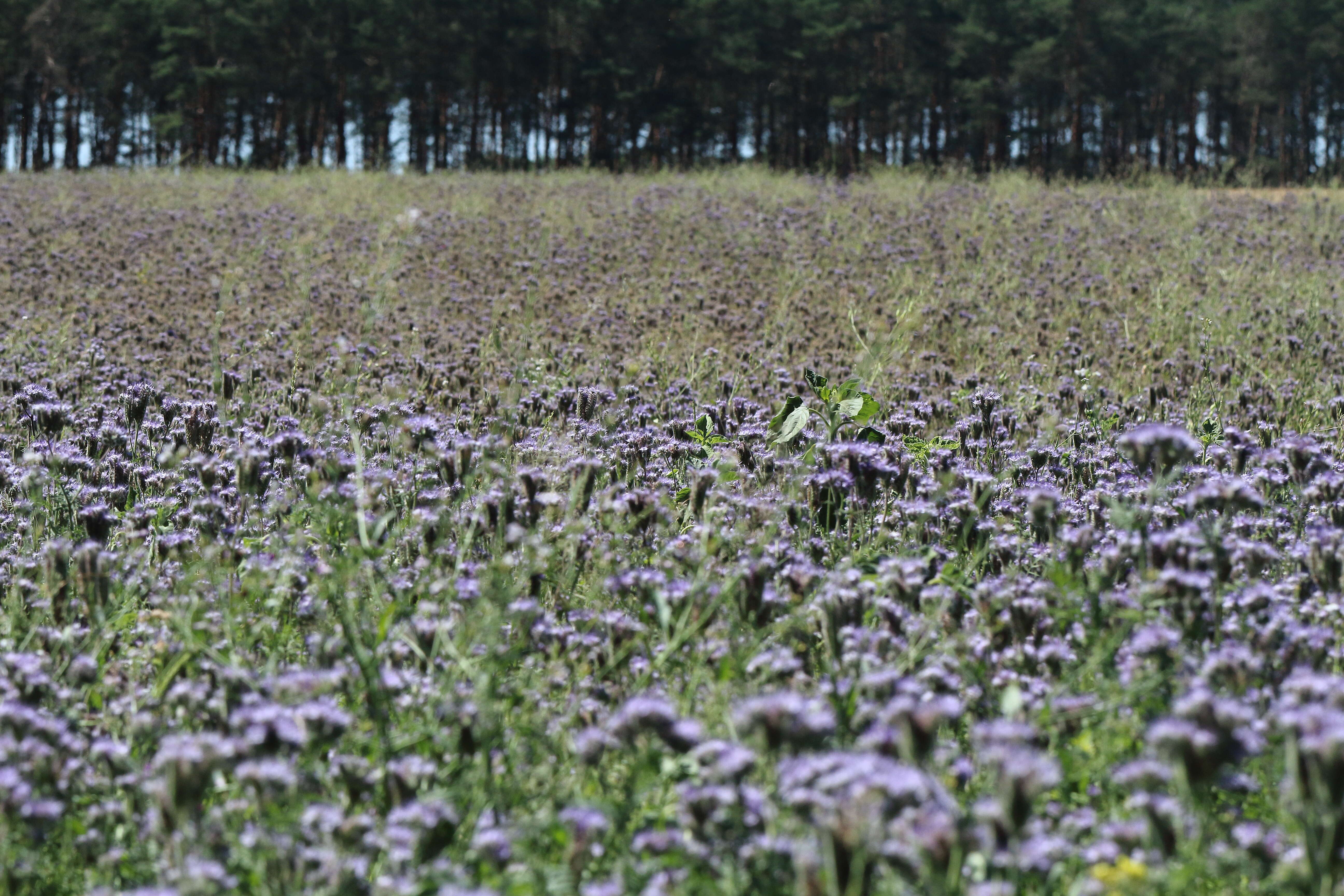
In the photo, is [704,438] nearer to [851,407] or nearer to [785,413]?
[785,413]

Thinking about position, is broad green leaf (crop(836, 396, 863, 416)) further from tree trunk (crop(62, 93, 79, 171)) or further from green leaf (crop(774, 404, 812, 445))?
tree trunk (crop(62, 93, 79, 171))

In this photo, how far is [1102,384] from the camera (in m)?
6.57

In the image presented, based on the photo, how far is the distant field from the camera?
1.81 metres

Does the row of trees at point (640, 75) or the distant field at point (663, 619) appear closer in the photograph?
the distant field at point (663, 619)

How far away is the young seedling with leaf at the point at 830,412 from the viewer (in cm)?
438

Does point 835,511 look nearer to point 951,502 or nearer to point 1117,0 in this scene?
point 951,502

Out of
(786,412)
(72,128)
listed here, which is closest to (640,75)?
(72,128)

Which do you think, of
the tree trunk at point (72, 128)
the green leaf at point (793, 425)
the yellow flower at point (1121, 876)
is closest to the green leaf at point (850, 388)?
the green leaf at point (793, 425)

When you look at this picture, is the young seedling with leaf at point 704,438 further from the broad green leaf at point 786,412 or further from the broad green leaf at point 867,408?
the broad green leaf at point 867,408

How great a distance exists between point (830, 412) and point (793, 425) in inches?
7.3

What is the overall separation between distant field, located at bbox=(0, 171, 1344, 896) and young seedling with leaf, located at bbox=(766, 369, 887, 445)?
25mm

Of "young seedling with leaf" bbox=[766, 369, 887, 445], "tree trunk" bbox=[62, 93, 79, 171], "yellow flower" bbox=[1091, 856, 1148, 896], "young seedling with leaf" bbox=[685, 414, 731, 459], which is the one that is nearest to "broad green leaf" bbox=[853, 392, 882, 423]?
"young seedling with leaf" bbox=[766, 369, 887, 445]

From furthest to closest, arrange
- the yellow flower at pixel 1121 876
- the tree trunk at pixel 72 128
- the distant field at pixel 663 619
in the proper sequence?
1. the tree trunk at pixel 72 128
2. the distant field at pixel 663 619
3. the yellow flower at pixel 1121 876

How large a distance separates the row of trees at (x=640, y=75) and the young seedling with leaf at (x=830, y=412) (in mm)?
29684
